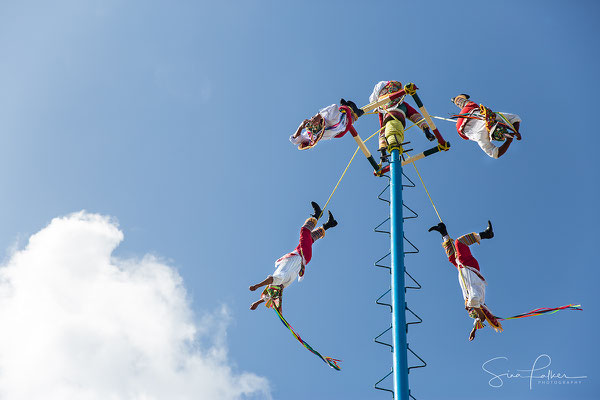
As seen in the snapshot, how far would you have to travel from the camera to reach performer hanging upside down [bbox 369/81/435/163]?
8.55m

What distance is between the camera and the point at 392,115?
8773 mm

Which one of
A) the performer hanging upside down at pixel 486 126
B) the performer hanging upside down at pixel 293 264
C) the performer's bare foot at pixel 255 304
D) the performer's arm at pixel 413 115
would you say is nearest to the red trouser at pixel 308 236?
the performer hanging upside down at pixel 293 264

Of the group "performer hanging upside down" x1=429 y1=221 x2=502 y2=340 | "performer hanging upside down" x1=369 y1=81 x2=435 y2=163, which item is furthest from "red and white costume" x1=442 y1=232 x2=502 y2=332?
"performer hanging upside down" x1=369 y1=81 x2=435 y2=163

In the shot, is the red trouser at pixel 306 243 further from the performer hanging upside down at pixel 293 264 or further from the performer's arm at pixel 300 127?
the performer's arm at pixel 300 127

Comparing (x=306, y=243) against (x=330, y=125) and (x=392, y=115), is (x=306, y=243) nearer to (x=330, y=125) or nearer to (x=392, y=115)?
(x=330, y=125)

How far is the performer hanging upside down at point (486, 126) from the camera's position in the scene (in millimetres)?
7996

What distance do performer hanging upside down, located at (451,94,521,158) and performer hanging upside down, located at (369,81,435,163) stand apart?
59 cm

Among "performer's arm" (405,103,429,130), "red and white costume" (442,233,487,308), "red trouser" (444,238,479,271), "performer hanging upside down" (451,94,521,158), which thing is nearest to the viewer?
"red and white costume" (442,233,487,308)

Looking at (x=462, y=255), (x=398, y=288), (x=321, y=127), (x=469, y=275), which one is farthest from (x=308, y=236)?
(x=469, y=275)

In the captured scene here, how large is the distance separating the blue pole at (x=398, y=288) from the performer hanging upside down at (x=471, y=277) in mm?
1263

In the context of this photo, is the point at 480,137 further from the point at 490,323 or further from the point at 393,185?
the point at 490,323

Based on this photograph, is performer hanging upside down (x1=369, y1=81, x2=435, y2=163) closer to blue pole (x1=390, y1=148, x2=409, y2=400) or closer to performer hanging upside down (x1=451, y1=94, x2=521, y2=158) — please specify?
performer hanging upside down (x1=451, y1=94, x2=521, y2=158)

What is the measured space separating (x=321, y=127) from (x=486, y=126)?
105 inches

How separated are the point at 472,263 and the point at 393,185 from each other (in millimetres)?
1722
